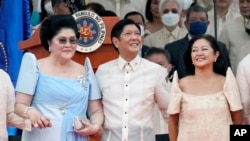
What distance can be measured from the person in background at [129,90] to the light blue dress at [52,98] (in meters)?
0.36

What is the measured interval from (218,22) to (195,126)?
355 centimetres

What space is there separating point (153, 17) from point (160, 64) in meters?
1.98

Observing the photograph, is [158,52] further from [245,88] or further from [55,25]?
[55,25]

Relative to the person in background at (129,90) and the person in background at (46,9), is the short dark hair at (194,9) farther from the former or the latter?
the person in background at (129,90)

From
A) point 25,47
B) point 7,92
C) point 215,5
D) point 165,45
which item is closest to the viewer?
point 7,92

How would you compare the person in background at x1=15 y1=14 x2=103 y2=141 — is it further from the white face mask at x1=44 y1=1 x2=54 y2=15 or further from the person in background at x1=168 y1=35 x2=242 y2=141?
the white face mask at x1=44 y1=1 x2=54 y2=15

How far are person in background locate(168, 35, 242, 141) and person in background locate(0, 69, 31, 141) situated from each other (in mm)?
1109

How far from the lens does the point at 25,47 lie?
8.03 meters

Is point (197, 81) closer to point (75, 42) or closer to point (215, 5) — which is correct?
point (75, 42)

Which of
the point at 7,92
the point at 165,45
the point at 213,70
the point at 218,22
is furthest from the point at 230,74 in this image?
the point at 218,22

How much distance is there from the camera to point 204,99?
6.91 meters

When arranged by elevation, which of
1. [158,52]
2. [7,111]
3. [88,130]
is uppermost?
[158,52]

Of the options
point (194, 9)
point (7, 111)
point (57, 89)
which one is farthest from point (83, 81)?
point (194, 9)

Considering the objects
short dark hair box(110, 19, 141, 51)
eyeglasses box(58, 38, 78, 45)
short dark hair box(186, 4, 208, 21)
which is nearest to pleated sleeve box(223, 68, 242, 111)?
short dark hair box(110, 19, 141, 51)
